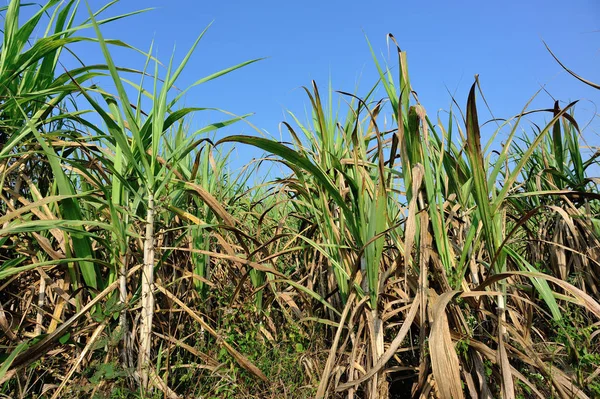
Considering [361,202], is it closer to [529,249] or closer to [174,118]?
[174,118]

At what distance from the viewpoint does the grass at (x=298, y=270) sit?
1.29m

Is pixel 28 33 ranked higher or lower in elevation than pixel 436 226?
higher

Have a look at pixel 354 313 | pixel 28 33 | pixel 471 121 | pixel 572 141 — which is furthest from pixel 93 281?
pixel 572 141

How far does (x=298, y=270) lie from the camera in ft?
7.01

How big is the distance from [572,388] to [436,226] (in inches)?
21.2

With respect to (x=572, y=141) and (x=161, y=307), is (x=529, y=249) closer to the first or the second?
(x=572, y=141)

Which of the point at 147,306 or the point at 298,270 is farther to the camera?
the point at 298,270

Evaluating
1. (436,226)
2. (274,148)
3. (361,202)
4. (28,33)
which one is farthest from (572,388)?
(28,33)

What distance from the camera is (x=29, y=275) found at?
1.78m

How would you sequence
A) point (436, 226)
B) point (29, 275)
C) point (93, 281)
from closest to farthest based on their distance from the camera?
1. point (436, 226)
2. point (93, 281)
3. point (29, 275)

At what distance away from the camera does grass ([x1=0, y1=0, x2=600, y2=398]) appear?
4.24 feet

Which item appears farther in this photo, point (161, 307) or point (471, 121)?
point (161, 307)

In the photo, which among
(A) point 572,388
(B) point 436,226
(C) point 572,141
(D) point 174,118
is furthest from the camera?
(C) point 572,141

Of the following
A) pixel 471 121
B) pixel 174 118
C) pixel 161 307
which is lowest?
pixel 161 307
